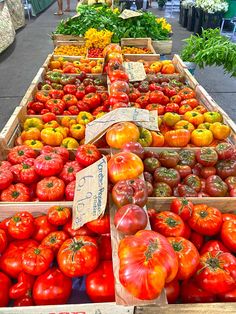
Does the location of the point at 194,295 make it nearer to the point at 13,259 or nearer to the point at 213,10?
the point at 13,259

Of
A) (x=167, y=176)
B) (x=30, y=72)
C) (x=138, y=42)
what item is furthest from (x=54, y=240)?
(x=30, y=72)

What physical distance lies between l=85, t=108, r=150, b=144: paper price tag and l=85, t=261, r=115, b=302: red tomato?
79 centimetres

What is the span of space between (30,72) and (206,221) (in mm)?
6089

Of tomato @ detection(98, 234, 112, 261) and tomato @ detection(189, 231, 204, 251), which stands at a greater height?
tomato @ detection(98, 234, 112, 261)

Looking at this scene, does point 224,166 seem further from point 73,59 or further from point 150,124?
point 73,59

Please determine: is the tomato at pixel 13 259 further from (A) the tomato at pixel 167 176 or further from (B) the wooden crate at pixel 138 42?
(B) the wooden crate at pixel 138 42

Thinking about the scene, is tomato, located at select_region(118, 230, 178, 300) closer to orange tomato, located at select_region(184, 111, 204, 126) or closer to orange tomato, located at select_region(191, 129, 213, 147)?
orange tomato, located at select_region(191, 129, 213, 147)

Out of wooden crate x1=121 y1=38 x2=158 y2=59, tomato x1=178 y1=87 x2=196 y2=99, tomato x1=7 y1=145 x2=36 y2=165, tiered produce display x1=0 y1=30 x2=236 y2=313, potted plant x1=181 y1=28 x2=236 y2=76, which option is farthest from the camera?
wooden crate x1=121 y1=38 x2=158 y2=59

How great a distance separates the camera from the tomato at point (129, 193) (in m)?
1.29

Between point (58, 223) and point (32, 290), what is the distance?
0.33 m

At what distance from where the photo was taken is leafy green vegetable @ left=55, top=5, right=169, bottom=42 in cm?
522

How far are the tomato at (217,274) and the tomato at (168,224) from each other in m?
0.18

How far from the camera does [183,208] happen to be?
156 cm

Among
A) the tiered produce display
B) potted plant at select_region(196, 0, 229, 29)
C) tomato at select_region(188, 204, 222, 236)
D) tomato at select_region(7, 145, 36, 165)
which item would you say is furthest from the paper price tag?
potted plant at select_region(196, 0, 229, 29)
